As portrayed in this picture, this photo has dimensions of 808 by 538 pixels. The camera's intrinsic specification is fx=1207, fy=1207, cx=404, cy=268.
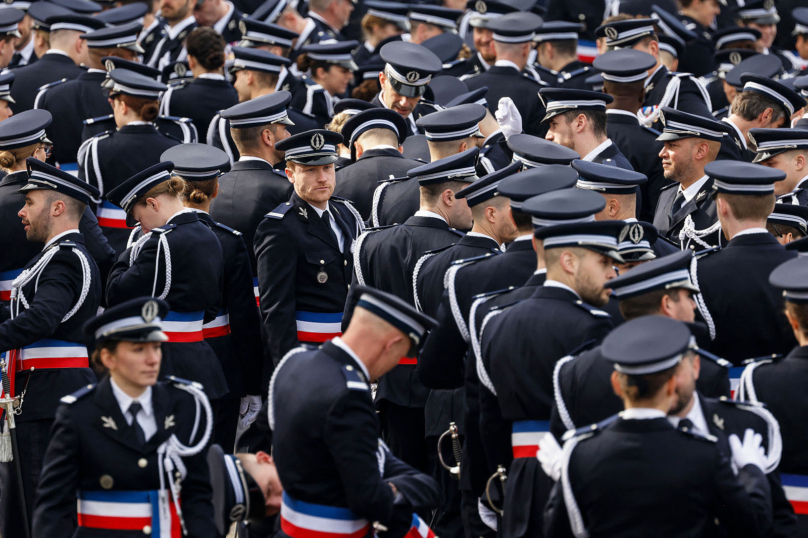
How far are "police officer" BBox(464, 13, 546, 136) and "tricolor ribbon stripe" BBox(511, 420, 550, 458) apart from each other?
16.7 ft

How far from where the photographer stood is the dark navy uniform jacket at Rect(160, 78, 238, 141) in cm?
960

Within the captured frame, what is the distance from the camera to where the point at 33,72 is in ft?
33.2

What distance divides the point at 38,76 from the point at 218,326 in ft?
13.6

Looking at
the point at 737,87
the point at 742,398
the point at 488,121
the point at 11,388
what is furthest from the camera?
the point at 737,87

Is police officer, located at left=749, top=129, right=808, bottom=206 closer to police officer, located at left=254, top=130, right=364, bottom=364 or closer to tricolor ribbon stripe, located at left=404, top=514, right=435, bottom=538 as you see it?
police officer, located at left=254, top=130, right=364, bottom=364

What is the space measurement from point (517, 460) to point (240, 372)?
2618 millimetres

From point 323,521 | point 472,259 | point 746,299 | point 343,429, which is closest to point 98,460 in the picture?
point 323,521

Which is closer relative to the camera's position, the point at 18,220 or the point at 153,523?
the point at 153,523

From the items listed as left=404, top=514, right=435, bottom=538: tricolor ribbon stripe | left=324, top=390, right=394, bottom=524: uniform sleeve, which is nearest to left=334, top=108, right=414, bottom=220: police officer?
left=404, top=514, right=435, bottom=538: tricolor ribbon stripe

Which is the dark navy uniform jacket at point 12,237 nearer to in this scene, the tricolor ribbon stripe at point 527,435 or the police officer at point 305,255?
the police officer at point 305,255

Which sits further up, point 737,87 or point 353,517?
point 353,517

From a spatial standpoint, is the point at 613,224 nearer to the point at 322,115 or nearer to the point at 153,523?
the point at 153,523

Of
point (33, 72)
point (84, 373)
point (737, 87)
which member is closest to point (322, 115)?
point (33, 72)

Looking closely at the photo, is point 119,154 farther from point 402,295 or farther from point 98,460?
point 98,460
